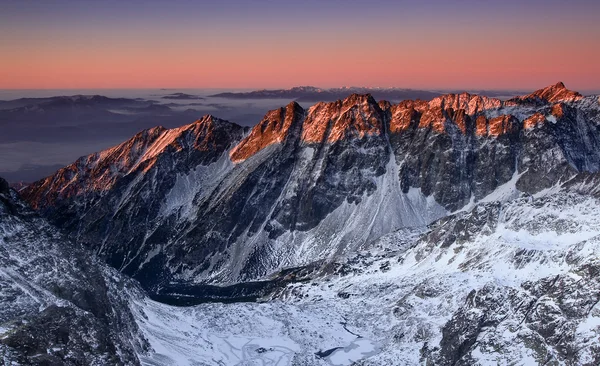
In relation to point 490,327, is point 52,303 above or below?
above

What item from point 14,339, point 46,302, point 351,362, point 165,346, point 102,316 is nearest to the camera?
point 14,339

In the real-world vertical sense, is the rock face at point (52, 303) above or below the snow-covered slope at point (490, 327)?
above

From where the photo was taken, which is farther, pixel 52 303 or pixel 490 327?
pixel 490 327

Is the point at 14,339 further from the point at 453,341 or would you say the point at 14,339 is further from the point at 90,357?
the point at 453,341

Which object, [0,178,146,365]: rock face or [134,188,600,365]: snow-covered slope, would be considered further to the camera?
[134,188,600,365]: snow-covered slope

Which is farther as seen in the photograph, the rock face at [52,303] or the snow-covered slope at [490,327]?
the snow-covered slope at [490,327]

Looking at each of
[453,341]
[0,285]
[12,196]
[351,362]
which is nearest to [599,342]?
[453,341]

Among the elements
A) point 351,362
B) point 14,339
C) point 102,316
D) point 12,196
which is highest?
point 12,196

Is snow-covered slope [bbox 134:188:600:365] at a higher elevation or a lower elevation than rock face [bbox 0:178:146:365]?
lower
